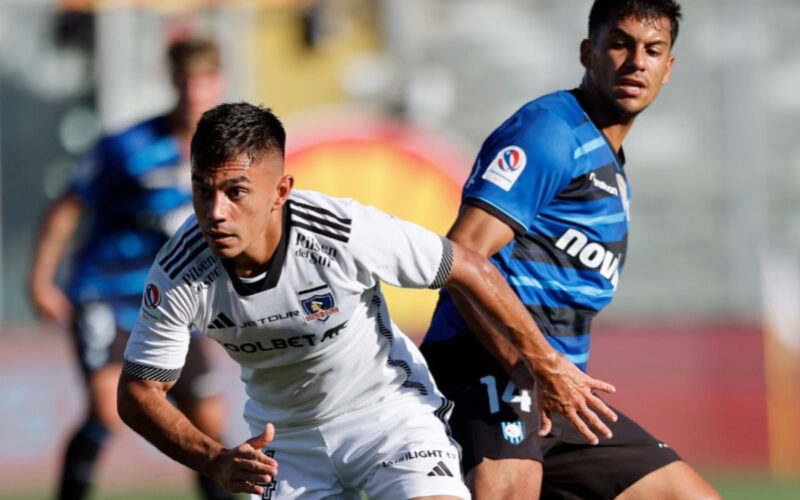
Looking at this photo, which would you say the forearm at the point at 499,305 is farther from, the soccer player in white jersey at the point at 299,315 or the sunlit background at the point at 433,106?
the sunlit background at the point at 433,106

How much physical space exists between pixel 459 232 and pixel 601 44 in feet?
3.00

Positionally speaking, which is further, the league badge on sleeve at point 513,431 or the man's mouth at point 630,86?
the man's mouth at point 630,86

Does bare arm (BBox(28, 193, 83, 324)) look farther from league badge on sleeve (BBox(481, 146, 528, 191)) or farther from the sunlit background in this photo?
the sunlit background

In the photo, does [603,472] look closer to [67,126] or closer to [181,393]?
[181,393]

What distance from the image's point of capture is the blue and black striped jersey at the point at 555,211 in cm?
425

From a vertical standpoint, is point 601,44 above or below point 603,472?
above

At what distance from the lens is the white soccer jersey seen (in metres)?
4.00

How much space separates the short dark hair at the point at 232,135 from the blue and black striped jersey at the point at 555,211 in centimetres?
70

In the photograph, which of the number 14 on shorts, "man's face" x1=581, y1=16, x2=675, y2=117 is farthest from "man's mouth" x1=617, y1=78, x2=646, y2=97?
the number 14 on shorts

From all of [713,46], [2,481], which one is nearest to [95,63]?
[2,481]

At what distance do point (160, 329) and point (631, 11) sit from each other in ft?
6.23

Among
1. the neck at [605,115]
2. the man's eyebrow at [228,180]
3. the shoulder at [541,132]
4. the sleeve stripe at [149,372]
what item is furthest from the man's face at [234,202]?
the neck at [605,115]

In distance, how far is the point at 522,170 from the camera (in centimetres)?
424

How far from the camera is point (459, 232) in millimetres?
4227
